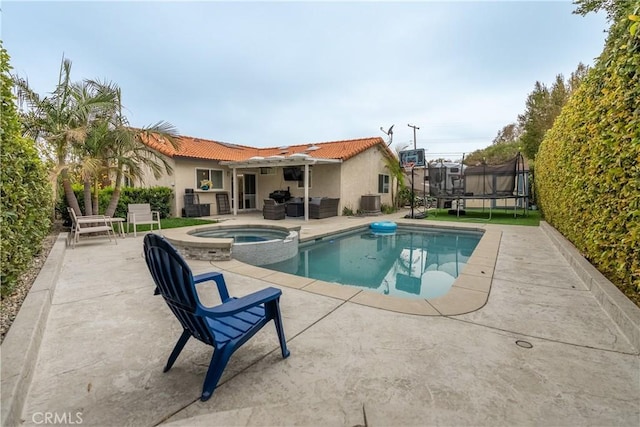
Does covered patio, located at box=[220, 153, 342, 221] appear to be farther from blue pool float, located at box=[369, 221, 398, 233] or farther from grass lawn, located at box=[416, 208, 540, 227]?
grass lawn, located at box=[416, 208, 540, 227]

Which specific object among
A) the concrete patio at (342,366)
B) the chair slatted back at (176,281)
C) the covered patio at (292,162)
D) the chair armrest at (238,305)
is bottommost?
the concrete patio at (342,366)

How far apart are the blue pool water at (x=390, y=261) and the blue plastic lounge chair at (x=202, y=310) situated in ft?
11.2

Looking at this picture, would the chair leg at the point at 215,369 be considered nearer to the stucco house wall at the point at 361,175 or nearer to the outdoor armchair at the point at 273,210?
the outdoor armchair at the point at 273,210

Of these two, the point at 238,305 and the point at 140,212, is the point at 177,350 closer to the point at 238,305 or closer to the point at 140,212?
the point at 238,305

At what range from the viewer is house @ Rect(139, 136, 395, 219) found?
13430 millimetres

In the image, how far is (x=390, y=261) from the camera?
7363mm

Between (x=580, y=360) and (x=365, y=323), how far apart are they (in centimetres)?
179

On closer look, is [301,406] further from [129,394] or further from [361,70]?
[361,70]

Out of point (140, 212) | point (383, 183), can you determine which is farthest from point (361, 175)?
point (140, 212)

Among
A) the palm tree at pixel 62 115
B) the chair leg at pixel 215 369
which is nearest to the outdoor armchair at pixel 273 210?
the palm tree at pixel 62 115

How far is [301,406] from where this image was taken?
6.16 ft

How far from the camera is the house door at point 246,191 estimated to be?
1650cm

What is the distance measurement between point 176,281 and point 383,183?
56.9 ft

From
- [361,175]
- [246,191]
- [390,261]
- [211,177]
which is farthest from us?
[246,191]
